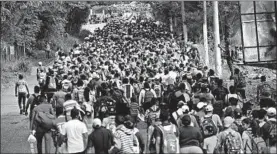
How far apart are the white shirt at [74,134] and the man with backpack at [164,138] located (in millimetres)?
1321

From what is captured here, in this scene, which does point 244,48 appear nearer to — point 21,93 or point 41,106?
point 21,93

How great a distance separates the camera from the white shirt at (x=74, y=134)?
1130cm

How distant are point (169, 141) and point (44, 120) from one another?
117 inches

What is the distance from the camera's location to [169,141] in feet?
35.4

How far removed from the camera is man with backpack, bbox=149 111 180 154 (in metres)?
10.8

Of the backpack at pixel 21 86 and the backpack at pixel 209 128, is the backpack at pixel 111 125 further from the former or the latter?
the backpack at pixel 21 86

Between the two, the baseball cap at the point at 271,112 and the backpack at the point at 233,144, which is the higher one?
the baseball cap at the point at 271,112

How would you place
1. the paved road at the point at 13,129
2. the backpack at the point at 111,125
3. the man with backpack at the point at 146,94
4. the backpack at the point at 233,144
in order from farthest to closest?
the man with backpack at the point at 146,94 → the paved road at the point at 13,129 → the backpack at the point at 111,125 → the backpack at the point at 233,144

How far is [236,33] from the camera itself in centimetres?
3975

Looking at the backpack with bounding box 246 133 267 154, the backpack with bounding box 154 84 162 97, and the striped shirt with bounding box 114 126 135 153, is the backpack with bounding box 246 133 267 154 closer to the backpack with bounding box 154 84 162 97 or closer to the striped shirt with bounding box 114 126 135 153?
the striped shirt with bounding box 114 126 135 153

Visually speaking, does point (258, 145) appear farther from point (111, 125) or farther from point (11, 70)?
point (11, 70)

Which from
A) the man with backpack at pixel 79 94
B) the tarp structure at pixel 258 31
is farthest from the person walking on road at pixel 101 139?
the tarp structure at pixel 258 31

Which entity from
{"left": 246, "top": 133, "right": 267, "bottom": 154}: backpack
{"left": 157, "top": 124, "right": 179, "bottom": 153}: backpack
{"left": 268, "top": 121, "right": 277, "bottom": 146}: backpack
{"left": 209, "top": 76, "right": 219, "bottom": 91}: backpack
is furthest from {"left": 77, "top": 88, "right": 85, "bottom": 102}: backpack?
{"left": 268, "top": 121, "right": 277, "bottom": 146}: backpack

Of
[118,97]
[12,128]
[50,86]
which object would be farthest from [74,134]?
[12,128]
